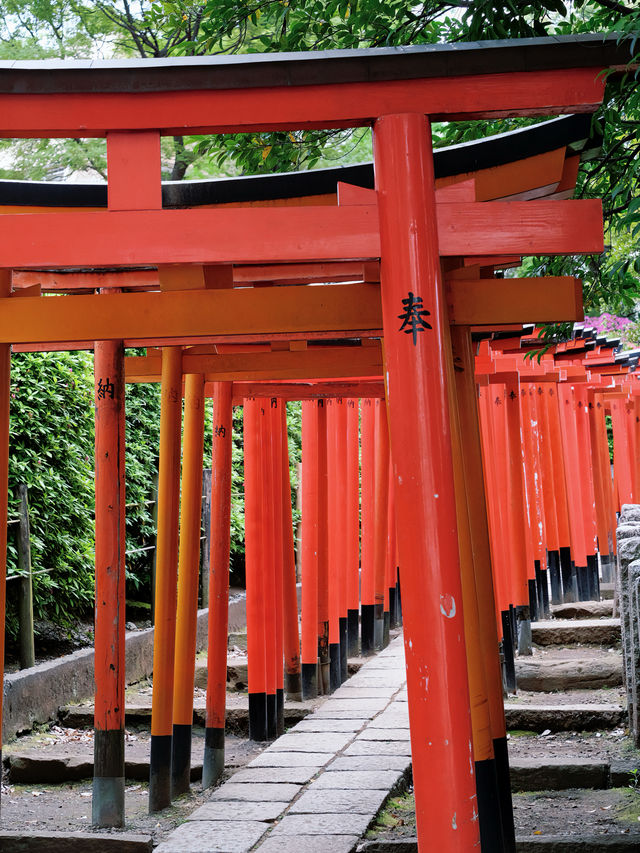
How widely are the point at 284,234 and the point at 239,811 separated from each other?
11.5ft

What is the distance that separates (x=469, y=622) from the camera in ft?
14.7

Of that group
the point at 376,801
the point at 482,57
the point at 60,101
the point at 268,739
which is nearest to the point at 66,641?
the point at 268,739

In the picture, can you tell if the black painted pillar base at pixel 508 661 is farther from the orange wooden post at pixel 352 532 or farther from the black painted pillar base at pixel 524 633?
the orange wooden post at pixel 352 532

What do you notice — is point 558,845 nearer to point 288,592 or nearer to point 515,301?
point 515,301

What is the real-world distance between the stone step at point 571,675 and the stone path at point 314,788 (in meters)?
1.48

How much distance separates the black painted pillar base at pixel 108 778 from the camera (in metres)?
5.54

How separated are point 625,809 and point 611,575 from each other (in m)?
12.7

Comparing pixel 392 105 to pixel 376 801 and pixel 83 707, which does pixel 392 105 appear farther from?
pixel 83 707

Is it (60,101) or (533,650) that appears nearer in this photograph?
(60,101)

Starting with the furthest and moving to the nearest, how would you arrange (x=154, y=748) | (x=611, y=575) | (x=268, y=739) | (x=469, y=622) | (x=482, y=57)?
(x=611, y=575), (x=268, y=739), (x=154, y=748), (x=469, y=622), (x=482, y=57)

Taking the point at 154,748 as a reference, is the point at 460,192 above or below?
above

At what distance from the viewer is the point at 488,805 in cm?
469

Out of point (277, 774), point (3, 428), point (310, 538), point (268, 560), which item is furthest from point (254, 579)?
point (3, 428)

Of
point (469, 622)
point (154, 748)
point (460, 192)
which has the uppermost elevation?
point (460, 192)
